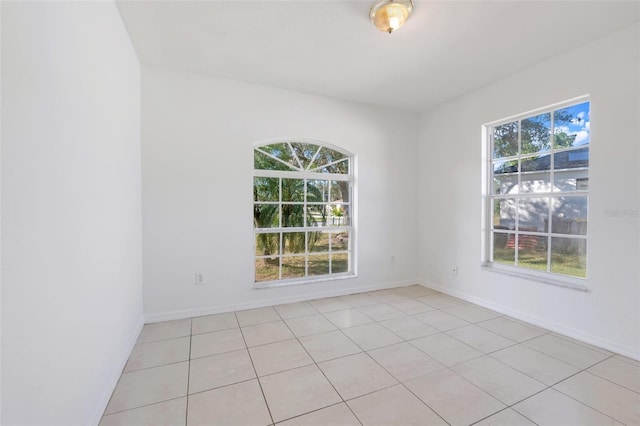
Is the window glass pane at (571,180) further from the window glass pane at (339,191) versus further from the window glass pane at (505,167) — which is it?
the window glass pane at (339,191)

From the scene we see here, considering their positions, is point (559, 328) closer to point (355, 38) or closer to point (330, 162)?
point (330, 162)

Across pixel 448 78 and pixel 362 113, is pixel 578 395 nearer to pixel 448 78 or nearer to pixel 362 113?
pixel 448 78

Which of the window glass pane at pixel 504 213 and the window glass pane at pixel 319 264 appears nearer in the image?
the window glass pane at pixel 504 213

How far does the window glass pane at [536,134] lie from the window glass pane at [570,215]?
0.59 metres

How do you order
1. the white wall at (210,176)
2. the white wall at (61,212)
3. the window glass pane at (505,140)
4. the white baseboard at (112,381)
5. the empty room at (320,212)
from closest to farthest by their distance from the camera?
the white wall at (61,212) < the empty room at (320,212) < the white baseboard at (112,381) < the white wall at (210,176) < the window glass pane at (505,140)

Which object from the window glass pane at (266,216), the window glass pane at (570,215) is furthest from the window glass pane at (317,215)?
the window glass pane at (570,215)

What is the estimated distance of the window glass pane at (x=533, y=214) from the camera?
2959 millimetres

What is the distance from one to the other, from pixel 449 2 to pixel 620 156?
194cm

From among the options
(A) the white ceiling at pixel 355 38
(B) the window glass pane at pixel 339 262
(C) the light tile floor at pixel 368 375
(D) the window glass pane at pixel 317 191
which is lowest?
(C) the light tile floor at pixel 368 375

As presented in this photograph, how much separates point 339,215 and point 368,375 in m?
2.29

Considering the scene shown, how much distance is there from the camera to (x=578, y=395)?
182cm

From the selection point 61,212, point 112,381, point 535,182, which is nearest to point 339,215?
point 535,182

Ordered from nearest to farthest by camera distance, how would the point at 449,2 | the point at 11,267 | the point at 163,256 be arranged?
the point at 11,267 → the point at 449,2 → the point at 163,256

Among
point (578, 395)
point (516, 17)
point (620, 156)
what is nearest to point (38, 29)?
point (516, 17)
